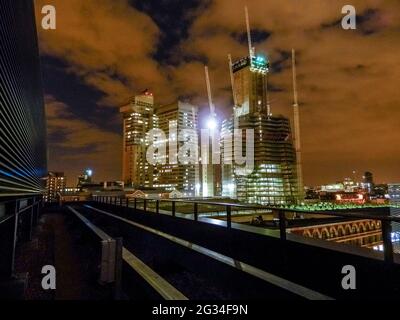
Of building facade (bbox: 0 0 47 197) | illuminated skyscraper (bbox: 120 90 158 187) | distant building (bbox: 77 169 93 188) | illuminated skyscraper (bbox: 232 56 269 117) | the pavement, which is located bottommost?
the pavement

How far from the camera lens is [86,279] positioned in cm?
707

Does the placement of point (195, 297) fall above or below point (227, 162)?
below

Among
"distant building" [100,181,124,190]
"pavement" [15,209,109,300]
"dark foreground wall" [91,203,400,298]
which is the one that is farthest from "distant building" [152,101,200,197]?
"dark foreground wall" [91,203,400,298]

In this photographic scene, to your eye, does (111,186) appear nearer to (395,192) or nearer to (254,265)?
(254,265)

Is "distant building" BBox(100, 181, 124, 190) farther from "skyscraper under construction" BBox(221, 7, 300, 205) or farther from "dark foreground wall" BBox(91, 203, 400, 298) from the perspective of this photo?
"dark foreground wall" BBox(91, 203, 400, 298)

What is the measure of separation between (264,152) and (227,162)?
21.3 m

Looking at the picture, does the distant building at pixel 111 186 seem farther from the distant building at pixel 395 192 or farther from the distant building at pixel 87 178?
the distant building at pixel 395 192

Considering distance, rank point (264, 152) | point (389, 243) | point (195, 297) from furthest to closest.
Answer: point (264, 152) < point (195, 297) < point (389, 243)

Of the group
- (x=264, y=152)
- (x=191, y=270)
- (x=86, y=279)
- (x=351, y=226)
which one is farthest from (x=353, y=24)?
(x=264, y=152)

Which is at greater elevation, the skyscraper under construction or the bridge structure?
the skyscraper under construction

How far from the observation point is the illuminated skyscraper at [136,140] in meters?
165

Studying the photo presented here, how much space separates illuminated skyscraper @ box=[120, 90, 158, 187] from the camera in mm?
164875

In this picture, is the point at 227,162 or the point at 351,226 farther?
the point at 227,162
